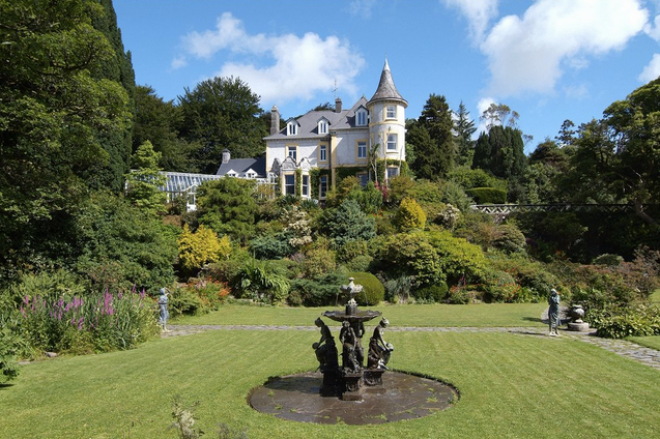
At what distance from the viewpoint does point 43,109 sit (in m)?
13.3

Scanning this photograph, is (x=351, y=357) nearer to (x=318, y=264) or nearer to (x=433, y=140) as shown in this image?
(x=318, y=264)

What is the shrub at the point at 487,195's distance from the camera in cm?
3888

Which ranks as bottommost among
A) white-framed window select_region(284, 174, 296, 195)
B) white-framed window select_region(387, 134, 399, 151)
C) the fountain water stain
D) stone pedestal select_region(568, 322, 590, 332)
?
the fountain water stain

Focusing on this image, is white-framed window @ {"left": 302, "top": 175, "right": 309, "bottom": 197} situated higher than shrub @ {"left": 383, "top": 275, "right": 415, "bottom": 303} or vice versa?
white-framed window @ {"left": 302, "top": 175, "right": 309, "bottom": 197}

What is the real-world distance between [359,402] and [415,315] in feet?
35.2

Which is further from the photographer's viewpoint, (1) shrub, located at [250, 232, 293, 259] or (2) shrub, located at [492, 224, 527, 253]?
(2) shrub, located at [492, 224, 527, 253]

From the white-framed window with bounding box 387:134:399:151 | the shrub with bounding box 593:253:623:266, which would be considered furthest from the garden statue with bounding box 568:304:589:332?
the white-framed window with bounding box 387:134:399:151

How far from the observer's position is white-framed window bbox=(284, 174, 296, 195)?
137 ft

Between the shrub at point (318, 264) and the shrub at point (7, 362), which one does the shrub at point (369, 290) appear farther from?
the shrub at point (7, 362)

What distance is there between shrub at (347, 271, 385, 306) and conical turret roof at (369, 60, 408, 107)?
827 inches

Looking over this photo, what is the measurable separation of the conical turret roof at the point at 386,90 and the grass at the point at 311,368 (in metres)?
29.1

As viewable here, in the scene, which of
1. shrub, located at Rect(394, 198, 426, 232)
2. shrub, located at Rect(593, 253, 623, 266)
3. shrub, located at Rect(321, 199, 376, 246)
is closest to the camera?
shrub, located at Rect(593, 253, 623, 266)

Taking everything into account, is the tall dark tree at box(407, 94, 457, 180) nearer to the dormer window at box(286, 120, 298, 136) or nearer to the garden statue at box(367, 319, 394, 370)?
the dormer window at box(286, 120, 298, 136)

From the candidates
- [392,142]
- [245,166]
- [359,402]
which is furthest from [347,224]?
[245,166]
